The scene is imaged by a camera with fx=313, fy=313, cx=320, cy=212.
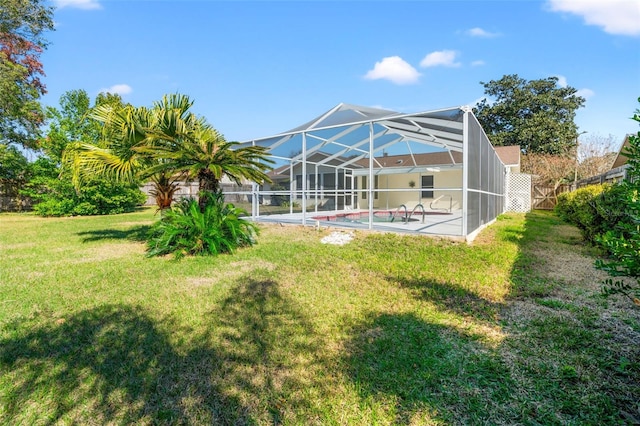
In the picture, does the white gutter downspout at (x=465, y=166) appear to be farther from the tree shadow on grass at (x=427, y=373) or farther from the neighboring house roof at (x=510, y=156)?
the neighboring house roof at (x=510, y=156)

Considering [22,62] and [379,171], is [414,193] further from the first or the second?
[22,62]

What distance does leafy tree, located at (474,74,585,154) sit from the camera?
2738 centimetres

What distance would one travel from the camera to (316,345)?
2678mm

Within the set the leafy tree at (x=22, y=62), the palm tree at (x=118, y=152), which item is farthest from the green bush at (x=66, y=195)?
the palm tree at (x=118, y=152)

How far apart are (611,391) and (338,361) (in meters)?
1.79

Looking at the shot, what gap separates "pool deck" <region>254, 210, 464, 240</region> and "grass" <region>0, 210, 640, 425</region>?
121 inches

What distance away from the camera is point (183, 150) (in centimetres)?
571

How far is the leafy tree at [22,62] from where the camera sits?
16438mm

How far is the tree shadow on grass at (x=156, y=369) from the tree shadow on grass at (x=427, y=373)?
0.43 metres

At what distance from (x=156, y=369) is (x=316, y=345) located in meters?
1.23

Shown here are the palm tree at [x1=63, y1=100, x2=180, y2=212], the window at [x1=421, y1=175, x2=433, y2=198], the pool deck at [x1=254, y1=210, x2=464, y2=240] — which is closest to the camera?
the palm tree at [x1=63, y1=100, x2=180, y2=212]

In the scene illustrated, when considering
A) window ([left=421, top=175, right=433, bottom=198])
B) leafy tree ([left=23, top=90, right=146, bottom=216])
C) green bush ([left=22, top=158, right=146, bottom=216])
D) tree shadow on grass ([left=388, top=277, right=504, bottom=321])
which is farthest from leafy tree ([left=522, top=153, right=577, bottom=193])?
green bush ([left=22, top=158, right=146, bottom=216])

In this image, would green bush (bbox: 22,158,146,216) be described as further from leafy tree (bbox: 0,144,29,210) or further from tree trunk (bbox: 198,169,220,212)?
tree trunk (bbox: 198,169,220,212)

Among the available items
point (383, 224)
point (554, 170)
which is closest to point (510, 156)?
point (554, 170)
